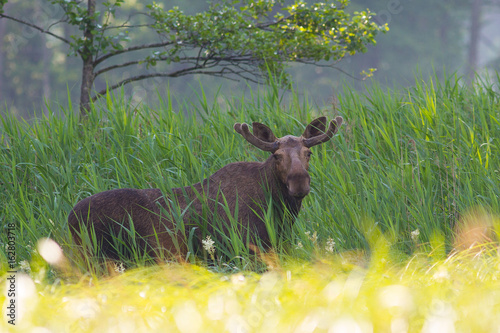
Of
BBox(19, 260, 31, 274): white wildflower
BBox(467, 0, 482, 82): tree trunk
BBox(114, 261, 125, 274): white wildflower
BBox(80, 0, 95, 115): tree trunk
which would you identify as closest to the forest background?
BBox(467, 0, 482, 82): tree trunk

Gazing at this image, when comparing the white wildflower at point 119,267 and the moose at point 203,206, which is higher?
the moose at point 203,206

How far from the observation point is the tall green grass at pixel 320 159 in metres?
5.10

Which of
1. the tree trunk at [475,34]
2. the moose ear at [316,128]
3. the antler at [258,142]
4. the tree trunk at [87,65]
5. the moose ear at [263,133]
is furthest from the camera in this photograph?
the tree trunk at [475,34]

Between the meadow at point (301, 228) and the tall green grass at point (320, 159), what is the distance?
0.08ft

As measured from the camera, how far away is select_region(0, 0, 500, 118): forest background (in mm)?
30516

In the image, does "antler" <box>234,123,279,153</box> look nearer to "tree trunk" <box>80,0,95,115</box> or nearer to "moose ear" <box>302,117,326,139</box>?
"moose ear" <box>302,117,326,139</box>

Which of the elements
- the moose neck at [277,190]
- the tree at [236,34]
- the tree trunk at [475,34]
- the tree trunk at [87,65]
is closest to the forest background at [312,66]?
the tree trunk at [475,34]

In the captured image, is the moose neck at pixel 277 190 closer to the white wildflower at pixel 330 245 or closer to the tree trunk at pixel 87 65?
the white wildflower at pixel 330 245

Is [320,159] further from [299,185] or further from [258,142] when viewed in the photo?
→ [299,185]

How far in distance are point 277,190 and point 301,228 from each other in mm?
436

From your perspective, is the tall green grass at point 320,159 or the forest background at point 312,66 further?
the forest background at point 312,66

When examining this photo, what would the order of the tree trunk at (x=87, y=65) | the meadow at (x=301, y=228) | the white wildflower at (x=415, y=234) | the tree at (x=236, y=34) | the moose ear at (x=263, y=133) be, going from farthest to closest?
the tree trunk at (x=87, y=65)
the tree at (x=236, y=34)
the moose ear at (x=263, y=133)
the white wildflower at (x=415, y=234)
the meadow at (x=301, y=228)

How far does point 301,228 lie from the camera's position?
→ 4801 mm

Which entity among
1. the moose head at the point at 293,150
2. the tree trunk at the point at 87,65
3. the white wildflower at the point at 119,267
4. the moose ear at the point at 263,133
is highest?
the tree trunk at the point at 87,65
